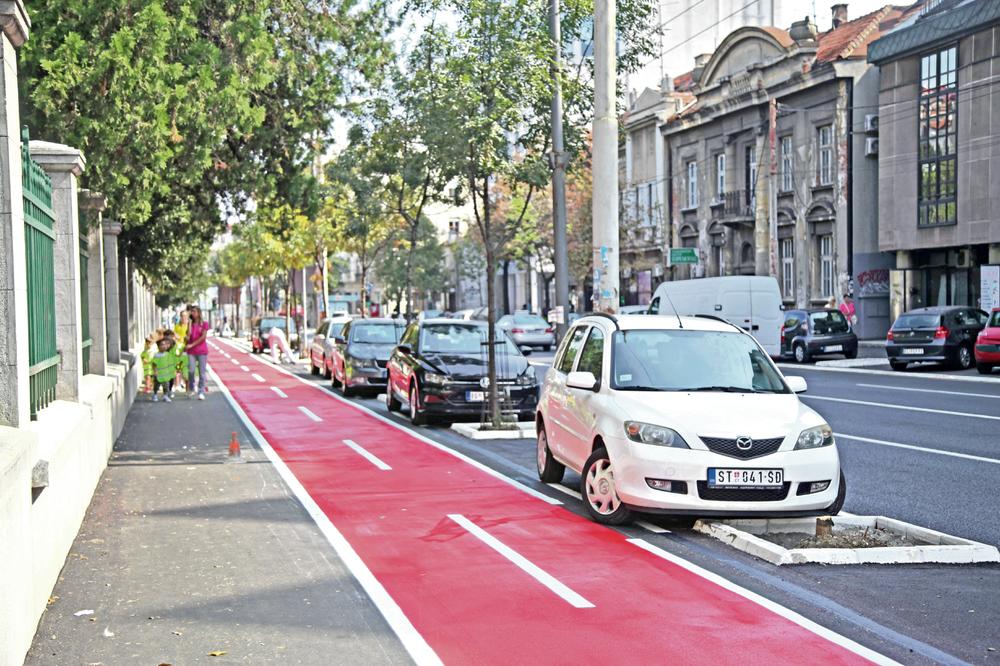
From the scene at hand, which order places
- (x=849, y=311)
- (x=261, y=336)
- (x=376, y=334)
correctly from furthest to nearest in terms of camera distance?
1. (x=261, y=336)
2. (x=849, y=311)
3. (x=376, y=334)

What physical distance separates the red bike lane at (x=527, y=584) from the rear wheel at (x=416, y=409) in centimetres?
476

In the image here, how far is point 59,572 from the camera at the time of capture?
24.8 ft

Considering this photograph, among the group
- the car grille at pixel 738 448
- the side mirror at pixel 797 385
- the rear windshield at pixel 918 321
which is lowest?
the car grille at pixel 738 448

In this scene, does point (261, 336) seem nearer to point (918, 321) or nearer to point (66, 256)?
point (918, 321)

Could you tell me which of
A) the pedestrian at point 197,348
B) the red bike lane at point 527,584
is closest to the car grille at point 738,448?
the red bike lane at point 527,584

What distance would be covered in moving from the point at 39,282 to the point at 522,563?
424 centimetres

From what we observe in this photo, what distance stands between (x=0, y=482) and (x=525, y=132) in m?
15.2

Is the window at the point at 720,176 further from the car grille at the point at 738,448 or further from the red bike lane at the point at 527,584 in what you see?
the car grille at the point at 738,448

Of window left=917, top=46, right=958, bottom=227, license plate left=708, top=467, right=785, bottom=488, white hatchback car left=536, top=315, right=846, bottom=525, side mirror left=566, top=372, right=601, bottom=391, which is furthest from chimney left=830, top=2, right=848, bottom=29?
license plate left=708, top=467, right=785, bottom=488


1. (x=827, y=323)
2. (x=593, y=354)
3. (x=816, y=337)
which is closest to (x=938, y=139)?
(x=827, y=323)

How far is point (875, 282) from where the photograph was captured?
4247 cm

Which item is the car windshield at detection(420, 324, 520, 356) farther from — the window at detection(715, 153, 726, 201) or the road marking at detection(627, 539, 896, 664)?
the window at detection(715, 153, 726, 201)

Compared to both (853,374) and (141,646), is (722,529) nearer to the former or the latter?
(141,646)

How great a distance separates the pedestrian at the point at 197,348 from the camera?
2392 cm
